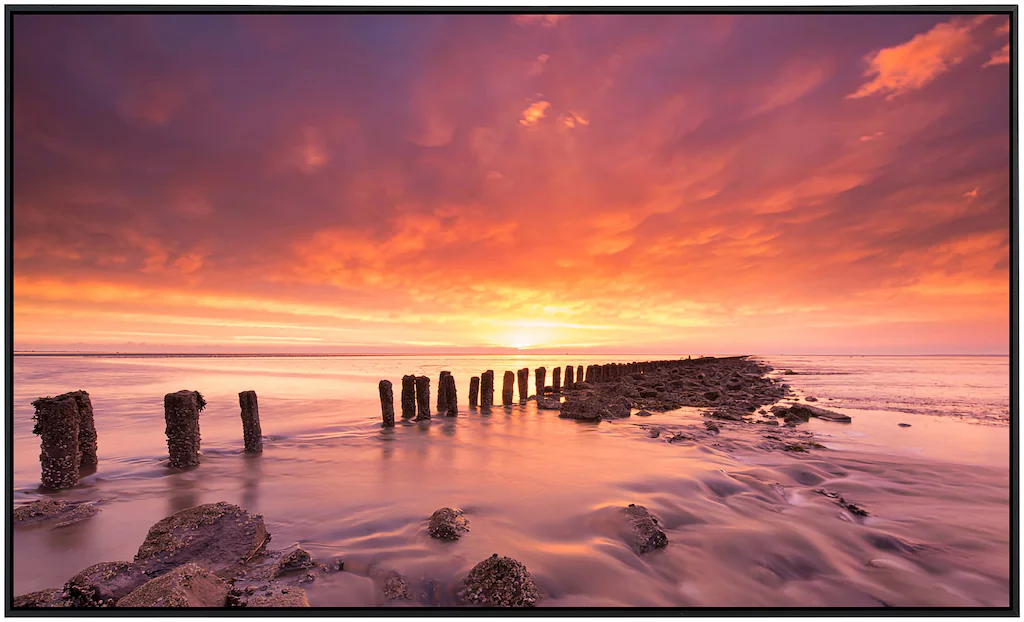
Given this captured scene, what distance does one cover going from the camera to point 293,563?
3.41 metres

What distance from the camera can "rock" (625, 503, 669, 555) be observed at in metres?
3.77

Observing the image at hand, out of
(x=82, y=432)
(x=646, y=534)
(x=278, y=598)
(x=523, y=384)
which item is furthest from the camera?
(x=523, y=384)

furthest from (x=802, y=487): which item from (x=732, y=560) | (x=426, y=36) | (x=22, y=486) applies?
(x=22, y=486)

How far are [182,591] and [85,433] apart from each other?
6.74m

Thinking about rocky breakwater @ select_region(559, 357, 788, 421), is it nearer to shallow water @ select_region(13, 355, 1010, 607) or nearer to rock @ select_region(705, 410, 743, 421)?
rock @ select_region(705, 410, 743, 421)

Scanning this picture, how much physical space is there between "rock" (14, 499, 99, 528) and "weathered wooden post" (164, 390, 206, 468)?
6.35 feet

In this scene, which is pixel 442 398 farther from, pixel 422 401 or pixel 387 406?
pixel 387 406

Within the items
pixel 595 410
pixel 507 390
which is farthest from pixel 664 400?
pixel 507 390

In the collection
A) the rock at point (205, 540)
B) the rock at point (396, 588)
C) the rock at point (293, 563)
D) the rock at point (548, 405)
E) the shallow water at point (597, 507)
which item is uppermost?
the rock at point (205, 540)

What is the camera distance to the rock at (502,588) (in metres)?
2.99

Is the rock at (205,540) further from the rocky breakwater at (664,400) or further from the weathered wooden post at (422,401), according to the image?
the rocky breakwater at (664,400)

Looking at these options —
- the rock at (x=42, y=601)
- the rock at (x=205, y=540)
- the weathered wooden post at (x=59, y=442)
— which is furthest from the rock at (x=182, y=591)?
the weathered wooden post at (x=59, y=442)

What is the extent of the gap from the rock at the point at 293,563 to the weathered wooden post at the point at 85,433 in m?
6.14

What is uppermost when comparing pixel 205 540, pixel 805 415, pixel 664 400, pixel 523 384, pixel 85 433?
pixel 85 433
